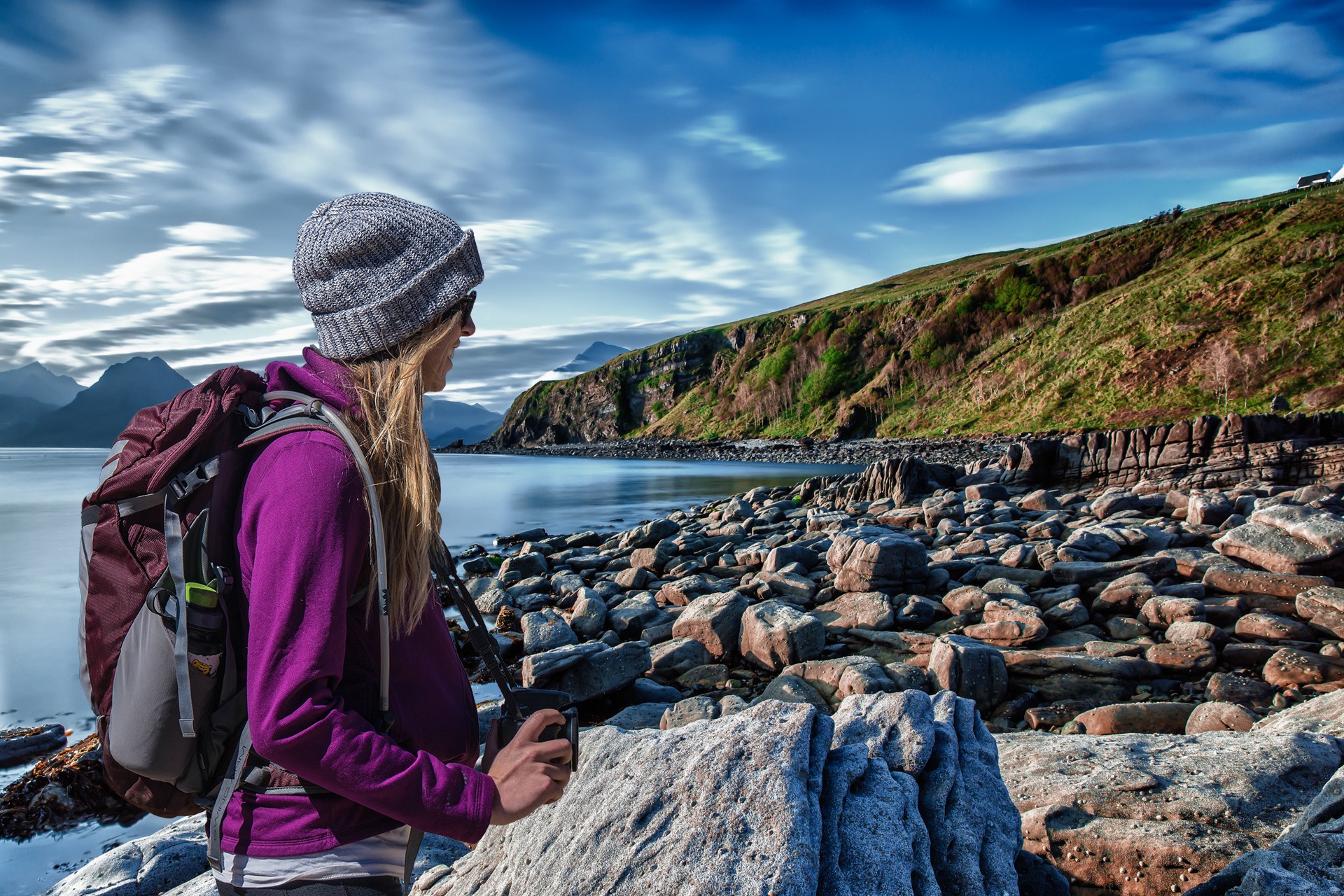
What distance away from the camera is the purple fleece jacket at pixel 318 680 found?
153 centimetres

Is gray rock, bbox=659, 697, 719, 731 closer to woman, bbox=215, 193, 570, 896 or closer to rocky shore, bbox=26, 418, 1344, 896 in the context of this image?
rocky shore, bbox=26, 418, 1344, 896

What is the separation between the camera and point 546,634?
1026cm

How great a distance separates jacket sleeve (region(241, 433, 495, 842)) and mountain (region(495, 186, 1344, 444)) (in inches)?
2234

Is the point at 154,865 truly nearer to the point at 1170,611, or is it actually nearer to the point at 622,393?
the point at 1170,611

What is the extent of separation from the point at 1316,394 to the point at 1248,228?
38.9m

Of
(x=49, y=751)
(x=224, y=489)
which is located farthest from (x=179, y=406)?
(x=49, y=751)

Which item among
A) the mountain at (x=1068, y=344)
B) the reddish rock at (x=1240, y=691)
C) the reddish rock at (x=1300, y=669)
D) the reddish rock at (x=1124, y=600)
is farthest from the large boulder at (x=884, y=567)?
the mountain at (x=1068, y=344)

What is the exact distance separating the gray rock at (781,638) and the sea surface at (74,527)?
3.64 m

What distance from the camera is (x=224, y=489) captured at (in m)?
1.66

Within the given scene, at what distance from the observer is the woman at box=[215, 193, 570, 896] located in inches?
60.8

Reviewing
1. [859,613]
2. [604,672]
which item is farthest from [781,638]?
[604,672]

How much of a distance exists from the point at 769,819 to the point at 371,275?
8.11 feet

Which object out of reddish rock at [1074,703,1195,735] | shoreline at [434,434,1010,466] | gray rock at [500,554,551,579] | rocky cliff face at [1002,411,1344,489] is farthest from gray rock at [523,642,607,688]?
shoreline at [434,434,1010,466]

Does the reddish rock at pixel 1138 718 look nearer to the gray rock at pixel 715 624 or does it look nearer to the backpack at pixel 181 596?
the gray rock at pixel 715 624
